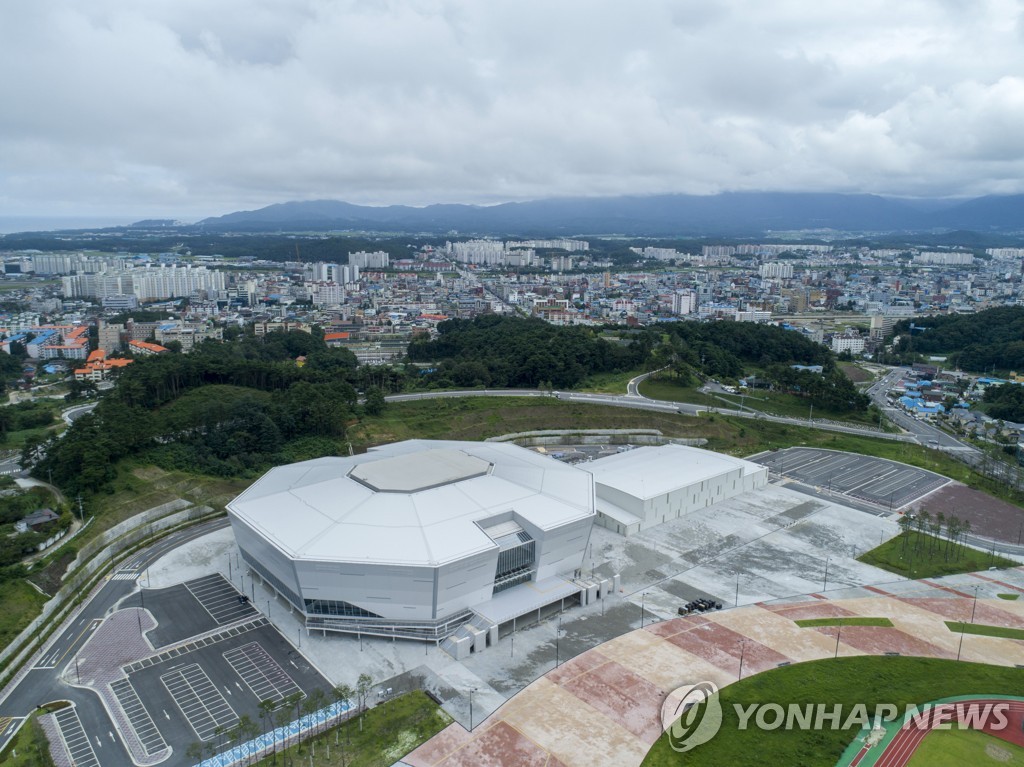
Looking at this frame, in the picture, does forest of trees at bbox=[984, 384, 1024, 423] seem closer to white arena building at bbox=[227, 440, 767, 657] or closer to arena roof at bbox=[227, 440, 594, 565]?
white arena building at bbox=[227, 440, 767, 657]

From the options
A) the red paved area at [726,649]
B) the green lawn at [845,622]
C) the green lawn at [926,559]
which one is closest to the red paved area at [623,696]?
the red paved area at [726,649]

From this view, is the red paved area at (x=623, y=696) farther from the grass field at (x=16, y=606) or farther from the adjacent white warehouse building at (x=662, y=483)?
the grass field at (x=16, y=606)

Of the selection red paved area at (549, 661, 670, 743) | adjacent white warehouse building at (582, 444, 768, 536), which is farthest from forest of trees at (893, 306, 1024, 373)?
red paved area at (549, 661, 670, 743)

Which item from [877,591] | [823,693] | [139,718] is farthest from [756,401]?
[139,718]

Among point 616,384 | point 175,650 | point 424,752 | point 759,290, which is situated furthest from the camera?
point 759,290

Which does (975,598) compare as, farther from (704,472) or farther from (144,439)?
(144,439)

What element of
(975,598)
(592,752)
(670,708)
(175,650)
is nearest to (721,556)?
(975,598)
